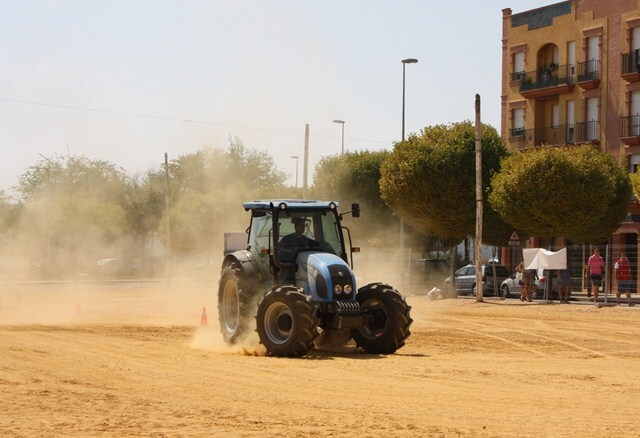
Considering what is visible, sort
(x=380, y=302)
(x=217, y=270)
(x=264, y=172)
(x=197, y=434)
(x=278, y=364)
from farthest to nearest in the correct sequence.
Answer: (x=264, y=172)
(x=217, y=270)
(x=380, y=302)
(x=278, y=364)
(x=197, y=434)

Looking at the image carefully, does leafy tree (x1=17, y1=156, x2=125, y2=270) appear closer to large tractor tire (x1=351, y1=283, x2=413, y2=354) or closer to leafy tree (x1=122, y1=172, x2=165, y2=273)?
leafy tree (x1=122, y1=172, x2=165, y2=273)

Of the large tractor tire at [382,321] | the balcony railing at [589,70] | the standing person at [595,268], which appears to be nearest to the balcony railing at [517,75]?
the balcony railing at [589,70]

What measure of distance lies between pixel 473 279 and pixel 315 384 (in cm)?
3486

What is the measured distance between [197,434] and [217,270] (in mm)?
39307

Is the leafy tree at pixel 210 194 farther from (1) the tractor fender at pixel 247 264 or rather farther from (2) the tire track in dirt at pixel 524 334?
(1) the tractor fender at pixel 247 264

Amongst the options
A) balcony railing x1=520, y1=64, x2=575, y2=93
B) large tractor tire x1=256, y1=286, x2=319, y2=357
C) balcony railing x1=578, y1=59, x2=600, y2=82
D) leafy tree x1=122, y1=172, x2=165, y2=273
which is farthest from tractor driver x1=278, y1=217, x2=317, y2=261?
balcony railing x1=520, y1=64, x2=575, y2=93

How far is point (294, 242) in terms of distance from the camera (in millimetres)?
18625

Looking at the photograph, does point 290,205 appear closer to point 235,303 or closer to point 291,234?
point 291,234

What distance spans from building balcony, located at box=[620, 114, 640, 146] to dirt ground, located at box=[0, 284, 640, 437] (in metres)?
31.8

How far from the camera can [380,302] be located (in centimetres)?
1812

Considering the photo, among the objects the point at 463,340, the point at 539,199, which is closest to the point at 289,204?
the point at 463,340

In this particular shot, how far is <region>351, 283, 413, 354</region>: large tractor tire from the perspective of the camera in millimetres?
17906

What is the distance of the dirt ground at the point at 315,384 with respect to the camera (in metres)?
10.7

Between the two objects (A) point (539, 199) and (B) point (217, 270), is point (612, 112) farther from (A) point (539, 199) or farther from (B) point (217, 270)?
(B) point (217, 270)
